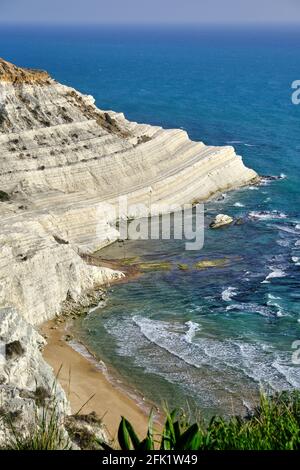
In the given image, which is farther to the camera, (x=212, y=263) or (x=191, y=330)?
(x=212, y=263)

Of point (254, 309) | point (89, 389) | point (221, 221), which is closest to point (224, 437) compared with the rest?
point (89, 389)

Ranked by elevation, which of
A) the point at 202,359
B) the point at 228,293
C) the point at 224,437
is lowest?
the point at 202,359

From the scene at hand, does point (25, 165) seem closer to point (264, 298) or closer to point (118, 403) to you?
point (264, 298)

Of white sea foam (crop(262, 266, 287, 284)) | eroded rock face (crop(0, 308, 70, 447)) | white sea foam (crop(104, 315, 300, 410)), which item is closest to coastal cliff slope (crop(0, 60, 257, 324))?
white sea foam (crop(104, 315, 300, 410))

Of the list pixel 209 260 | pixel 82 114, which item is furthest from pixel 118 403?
pixel 82 114

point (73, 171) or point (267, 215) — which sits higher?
point (73, 171)

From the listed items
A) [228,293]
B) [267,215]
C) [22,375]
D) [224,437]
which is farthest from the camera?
[267,215]

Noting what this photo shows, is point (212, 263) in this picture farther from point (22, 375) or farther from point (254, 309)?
point (22, 375)
